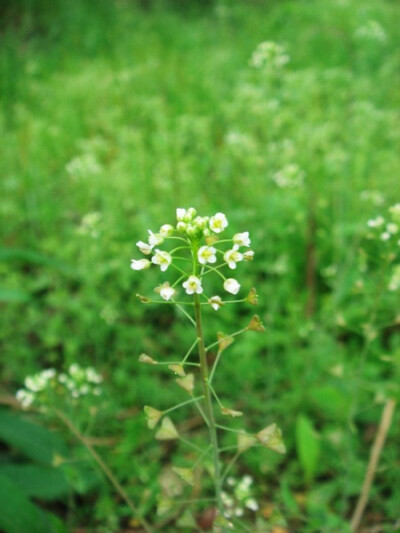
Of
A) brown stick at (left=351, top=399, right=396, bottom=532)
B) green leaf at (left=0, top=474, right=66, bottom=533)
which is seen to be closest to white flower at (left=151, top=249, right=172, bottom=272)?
green leaf at (left=0, top=474, right=66, bottom=533)

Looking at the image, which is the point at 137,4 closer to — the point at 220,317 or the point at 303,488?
the point at 220,317

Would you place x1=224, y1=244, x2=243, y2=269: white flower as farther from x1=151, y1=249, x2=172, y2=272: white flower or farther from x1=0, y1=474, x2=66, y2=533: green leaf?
x1=0, y1=474, x2=66, y2=533: green leaf

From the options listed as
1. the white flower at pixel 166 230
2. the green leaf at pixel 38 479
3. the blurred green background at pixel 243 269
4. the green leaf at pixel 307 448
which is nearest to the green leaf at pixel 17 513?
the blurred green background at pixel 243 269

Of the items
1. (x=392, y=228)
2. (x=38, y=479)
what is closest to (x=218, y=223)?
(x=392, y=228)

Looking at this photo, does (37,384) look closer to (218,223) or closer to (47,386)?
(47,386)

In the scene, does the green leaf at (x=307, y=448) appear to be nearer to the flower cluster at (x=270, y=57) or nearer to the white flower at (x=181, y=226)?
the white flower at (x=181, y=226)

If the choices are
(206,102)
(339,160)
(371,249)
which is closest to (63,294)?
(371,249)
